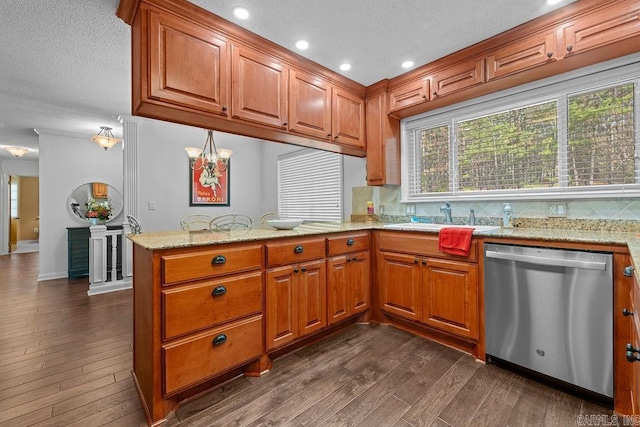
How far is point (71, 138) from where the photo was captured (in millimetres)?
5023

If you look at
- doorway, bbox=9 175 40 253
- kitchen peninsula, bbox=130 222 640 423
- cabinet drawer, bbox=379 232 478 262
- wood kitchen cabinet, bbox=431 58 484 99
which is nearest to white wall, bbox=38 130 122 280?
doorway, bbox=9 175 40 253

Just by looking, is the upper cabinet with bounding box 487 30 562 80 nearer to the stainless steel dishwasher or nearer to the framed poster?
the stainless steel dishwasher

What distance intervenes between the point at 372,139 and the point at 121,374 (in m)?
3.01

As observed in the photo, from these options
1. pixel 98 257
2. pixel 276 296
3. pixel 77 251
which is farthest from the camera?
pixel 77 251

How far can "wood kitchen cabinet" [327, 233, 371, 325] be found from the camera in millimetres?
2400

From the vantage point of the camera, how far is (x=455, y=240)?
84.2 inches

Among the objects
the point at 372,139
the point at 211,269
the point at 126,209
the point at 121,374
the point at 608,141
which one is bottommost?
the point at 121,374

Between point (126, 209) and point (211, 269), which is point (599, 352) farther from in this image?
point (126, 209)

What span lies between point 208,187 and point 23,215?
6867 mm

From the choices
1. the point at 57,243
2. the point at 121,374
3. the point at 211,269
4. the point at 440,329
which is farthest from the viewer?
the point at 57,243

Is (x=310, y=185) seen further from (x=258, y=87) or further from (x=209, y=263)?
(x=209, y=263)

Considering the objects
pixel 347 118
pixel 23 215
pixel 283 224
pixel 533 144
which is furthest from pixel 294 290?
pixel 23 215

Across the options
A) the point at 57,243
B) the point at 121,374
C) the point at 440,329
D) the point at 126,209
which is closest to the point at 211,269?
the point at 121,374

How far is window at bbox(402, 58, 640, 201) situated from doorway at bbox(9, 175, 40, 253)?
9313 millimetres
